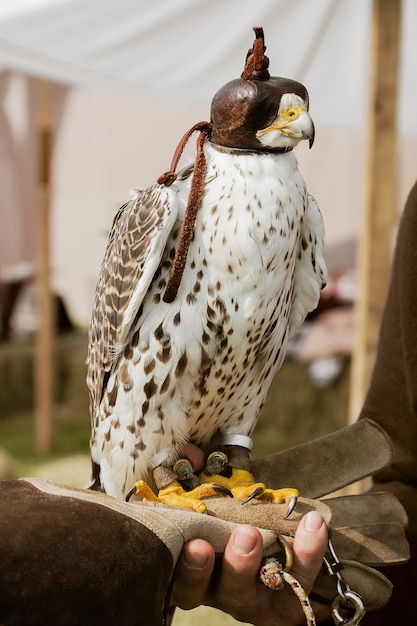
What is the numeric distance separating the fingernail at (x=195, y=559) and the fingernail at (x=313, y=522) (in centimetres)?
14

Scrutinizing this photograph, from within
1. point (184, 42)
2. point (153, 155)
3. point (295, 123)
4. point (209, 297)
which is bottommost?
point (153, 155)

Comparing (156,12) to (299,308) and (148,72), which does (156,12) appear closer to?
(148,72)

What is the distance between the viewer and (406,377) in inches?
58.3

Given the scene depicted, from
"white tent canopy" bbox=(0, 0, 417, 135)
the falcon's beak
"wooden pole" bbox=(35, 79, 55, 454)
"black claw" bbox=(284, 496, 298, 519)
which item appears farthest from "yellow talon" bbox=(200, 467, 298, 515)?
"wooden pole" bbox=(35, 79, 55, 454)

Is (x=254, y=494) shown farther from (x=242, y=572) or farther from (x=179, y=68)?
(x=179, y=68)

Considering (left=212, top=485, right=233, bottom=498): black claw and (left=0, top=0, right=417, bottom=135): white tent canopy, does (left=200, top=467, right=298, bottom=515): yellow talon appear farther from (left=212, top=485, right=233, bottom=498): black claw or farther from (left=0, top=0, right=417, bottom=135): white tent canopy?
(left=0, top=0, right=417, bottom=135): white tent canopy

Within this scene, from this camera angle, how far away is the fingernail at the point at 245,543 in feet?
3.17

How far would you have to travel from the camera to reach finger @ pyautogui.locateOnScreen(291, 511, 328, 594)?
1.00 m

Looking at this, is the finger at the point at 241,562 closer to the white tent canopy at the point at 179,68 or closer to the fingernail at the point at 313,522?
the fingernail at the point at 313,522

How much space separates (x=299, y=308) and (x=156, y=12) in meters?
2.30

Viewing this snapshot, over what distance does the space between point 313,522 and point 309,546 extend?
0.10 ft

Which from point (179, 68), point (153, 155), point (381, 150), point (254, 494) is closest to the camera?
point (254, 494)

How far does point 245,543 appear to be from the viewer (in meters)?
0.97

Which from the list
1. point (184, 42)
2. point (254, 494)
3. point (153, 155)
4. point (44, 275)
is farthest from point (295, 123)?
point (153, 155)
